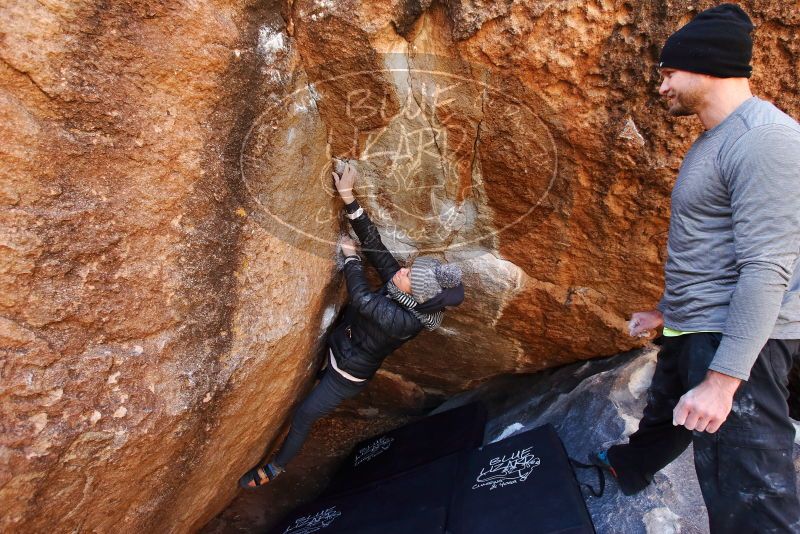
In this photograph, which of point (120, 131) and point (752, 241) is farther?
point (120, 131)

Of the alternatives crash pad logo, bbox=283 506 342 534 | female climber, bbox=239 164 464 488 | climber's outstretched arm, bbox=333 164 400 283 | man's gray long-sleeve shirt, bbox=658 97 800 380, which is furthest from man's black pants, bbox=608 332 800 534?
crash pad logo, bbox=283 506 342 534

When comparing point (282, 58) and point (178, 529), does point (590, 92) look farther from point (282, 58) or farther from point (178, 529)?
point (178, 529)

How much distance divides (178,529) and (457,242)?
75.0 inches

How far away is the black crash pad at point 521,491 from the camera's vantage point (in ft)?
7.71

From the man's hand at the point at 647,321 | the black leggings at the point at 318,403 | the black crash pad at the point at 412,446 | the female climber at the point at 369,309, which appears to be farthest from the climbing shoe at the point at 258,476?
the man's hand at the point at 647,321

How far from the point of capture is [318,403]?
9.90ft

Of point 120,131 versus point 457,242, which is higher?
point 120,131

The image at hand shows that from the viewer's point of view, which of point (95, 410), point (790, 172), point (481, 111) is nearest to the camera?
point (790, 172)

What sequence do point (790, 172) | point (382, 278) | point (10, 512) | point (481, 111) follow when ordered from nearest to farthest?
point (790, 172) < point (10, 512) < point (481, 111) < point (382, 278)

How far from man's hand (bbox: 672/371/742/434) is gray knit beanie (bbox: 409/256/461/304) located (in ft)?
4.05

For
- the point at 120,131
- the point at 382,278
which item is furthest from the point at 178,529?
the point at 120,131

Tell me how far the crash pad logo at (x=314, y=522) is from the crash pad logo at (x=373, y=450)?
47cm

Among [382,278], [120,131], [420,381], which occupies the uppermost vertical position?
[120,131]

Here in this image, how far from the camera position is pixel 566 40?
209 centimetres
